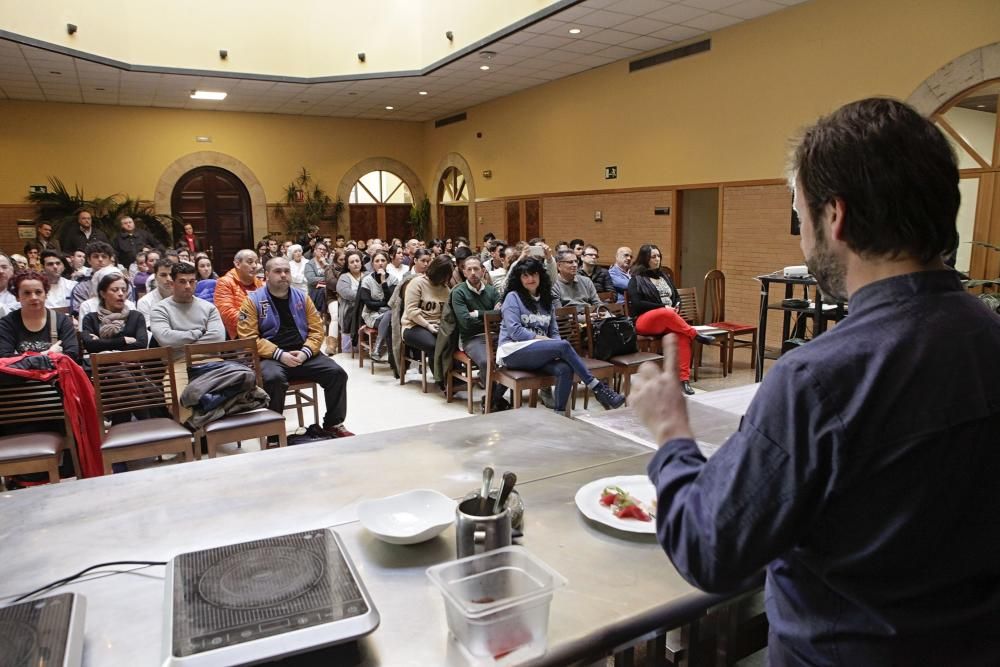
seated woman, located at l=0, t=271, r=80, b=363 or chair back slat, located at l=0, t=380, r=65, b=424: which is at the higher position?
seated woman, located at l=0, t=271, r=80, b=363

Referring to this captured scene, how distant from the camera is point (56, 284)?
638cm

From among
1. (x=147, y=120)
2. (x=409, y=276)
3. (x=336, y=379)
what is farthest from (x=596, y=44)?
(x=147, y=120)

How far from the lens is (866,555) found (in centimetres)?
85

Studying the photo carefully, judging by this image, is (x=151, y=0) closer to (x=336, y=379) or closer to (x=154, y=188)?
(x=154, y=188)

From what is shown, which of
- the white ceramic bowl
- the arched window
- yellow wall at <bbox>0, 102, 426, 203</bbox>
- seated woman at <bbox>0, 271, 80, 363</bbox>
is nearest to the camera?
the white ceramic bowl

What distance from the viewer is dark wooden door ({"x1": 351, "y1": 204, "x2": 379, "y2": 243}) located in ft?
45.5

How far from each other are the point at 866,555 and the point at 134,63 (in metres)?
10.5

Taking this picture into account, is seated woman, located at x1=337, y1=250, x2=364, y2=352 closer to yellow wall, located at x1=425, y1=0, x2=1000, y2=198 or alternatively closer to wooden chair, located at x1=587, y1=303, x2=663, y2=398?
wooden chair, located at x1=587, y1=303, x2=663, y2=398

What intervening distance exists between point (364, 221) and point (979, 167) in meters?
10.7

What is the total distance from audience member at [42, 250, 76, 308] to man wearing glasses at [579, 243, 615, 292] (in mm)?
4814

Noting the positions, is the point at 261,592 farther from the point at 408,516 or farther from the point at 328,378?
the point at 328,378

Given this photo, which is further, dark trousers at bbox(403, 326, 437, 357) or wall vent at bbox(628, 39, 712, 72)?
wall vent at bbox(628, 39, 712, 72)

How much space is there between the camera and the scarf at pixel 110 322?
409 centimetres

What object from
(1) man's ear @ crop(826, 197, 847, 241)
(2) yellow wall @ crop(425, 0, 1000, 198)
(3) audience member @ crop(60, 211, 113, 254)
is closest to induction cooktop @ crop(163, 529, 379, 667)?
(1) man's ear @ crop(826, 197, 847, 241)
